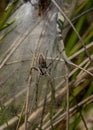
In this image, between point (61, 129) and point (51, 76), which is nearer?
point (51, 76)

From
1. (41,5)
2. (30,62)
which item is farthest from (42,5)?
(30,62)

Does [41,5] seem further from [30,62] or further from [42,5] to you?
[30,62]

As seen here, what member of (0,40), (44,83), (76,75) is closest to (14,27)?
(0,40)

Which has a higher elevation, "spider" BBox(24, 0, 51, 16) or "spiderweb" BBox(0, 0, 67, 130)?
"spider" BBox(24, 0, 51, 16)

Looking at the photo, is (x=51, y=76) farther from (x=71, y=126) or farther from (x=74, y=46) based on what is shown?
(x=74, y=46)

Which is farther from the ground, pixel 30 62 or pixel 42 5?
pixel 42 5

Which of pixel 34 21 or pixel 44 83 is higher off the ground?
pixel 34 21

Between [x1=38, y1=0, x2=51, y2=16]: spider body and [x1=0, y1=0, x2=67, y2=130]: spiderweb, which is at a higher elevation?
[x1=38, y1=0, x2=51, y2=16]: spider body

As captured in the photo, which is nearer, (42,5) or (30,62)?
(42,5)

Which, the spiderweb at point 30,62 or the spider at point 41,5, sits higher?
the spider at point 41,5

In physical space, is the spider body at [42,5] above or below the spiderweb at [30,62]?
above

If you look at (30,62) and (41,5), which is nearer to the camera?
(41,5)
